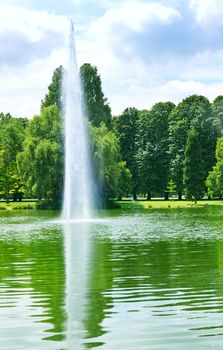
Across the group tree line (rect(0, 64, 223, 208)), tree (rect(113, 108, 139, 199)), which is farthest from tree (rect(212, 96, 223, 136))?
tree (rect(113, 108, 139, 199))

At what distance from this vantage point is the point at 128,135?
102 m

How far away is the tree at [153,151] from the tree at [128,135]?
4.92ft

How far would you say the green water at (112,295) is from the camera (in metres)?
9.87

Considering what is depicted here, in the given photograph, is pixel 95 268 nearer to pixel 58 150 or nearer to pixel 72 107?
pixel 72 107

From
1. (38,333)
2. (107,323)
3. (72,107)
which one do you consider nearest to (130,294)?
(107,323)

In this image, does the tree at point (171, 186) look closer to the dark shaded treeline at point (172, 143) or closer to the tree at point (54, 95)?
the dark shaded treeline at point (172, 143)

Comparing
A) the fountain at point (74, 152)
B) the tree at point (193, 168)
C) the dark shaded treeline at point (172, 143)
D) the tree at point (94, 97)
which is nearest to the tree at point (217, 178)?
the tree at point (193, 168)

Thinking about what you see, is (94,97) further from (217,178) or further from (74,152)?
(74,152)

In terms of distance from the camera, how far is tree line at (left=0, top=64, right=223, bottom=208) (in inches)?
2539

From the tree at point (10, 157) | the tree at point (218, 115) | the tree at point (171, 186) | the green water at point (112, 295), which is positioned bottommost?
the green water at point (112, 295)

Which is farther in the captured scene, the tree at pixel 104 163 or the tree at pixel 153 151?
the tree at pixel 153 151

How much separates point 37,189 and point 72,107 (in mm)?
13724

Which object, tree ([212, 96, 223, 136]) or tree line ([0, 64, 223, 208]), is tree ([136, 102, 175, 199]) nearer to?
tree line ([0, 64, 223, 208])

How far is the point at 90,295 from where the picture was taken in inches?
544
